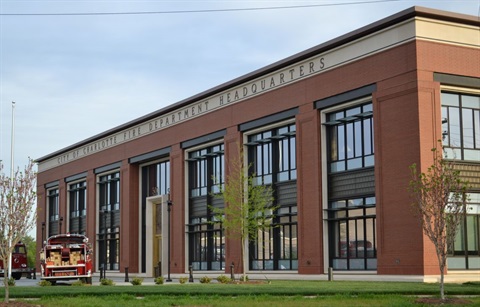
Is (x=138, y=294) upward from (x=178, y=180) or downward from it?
A: downward

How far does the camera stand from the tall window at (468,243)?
35.4 meters

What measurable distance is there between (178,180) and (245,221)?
16.3 metres

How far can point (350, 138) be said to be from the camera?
40312mm

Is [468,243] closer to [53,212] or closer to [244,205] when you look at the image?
[244,205]

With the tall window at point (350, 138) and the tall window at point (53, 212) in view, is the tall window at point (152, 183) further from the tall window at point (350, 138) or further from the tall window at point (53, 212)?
the tall window at point (350, 138)

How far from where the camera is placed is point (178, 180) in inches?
2276

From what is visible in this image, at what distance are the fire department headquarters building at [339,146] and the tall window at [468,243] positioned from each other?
6 centimetres

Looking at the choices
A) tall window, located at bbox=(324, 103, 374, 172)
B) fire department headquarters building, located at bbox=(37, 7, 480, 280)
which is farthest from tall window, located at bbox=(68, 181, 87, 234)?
tall window, located at bbox=(324, 103, 374, 172)

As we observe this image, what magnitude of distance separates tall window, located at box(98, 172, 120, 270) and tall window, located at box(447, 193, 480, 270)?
125ft

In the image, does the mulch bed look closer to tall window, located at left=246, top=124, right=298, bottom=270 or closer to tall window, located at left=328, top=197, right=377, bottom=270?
tall window, located at left=328, top=197, right=377, bottom=270

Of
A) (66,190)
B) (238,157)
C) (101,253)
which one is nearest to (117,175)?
(101,253)

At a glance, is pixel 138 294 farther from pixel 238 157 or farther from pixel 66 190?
pixel 66 190

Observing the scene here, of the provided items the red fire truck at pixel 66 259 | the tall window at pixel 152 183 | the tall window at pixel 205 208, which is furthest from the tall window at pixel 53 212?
the red fire truck at pixel 66 259

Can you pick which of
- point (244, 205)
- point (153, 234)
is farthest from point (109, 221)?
point (244, 205)
